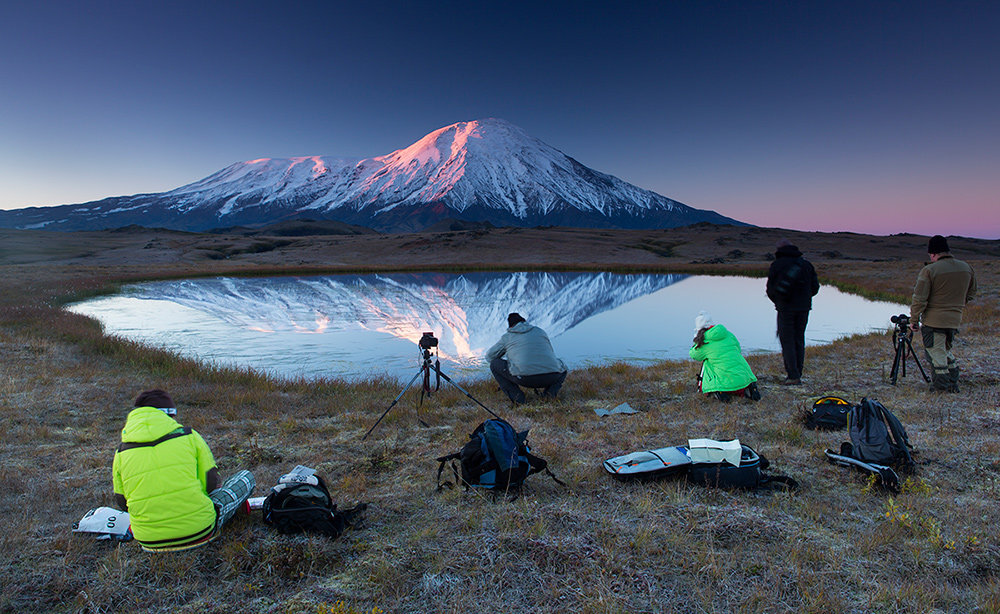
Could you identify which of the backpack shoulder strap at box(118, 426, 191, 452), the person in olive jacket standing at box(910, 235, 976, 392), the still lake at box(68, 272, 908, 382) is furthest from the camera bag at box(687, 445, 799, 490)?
the still lake at box(68, 272, 908, 382)

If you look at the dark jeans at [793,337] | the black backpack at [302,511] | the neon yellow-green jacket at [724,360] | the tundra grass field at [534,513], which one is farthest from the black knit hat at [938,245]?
the black backpack at [302,511]

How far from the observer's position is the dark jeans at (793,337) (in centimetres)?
937

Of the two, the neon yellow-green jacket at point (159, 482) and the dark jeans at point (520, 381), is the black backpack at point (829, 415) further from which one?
the neon yellow-green jacket at point (159, 482)

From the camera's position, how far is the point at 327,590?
3.61 m

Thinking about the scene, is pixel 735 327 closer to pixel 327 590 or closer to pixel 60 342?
pixel 327 590

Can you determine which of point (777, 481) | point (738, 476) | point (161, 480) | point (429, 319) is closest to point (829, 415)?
point (777, 481)

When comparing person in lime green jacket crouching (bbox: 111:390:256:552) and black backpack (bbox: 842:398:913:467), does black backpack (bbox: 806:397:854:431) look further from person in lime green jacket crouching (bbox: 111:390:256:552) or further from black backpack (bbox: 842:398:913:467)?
person in lime green jacket crouching (bbox: 111:390:256:552)

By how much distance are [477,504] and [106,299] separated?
3486 cm

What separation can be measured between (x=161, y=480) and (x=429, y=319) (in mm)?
18322

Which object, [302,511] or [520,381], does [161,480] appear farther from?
[520,381]

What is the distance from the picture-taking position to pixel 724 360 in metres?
8.41

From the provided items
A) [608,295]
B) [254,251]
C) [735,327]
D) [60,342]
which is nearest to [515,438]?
[60,342]

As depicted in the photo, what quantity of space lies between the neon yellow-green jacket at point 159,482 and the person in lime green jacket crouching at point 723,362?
720 cm

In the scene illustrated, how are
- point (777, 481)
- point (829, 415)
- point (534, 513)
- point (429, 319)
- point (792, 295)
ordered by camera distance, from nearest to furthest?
point (534, 513)
point (777, 481)
point (829, 415)
point (792, 295)
point (429, 319)
